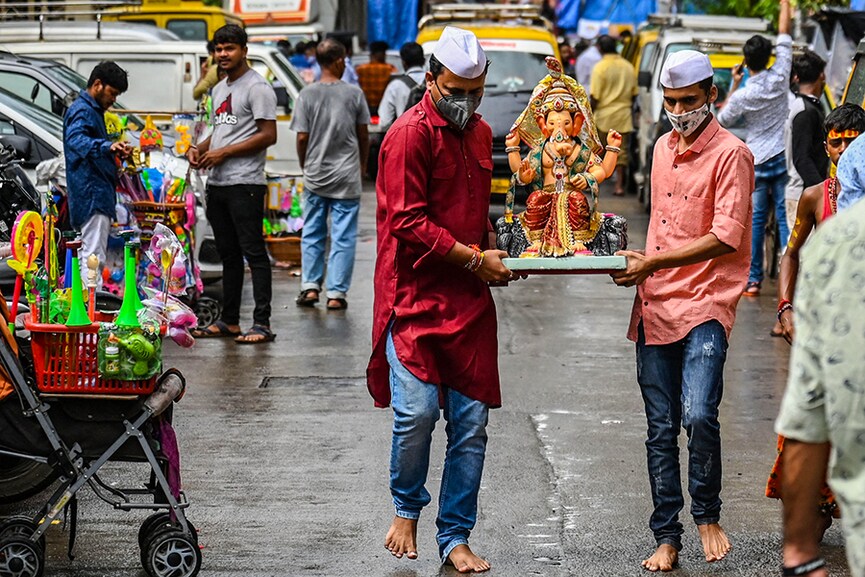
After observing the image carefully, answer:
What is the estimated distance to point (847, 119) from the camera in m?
6.26

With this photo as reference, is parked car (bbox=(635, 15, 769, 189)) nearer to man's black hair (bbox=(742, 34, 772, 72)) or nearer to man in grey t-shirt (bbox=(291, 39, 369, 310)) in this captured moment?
man's black hair (bbox=(742, 34, 772, 72))

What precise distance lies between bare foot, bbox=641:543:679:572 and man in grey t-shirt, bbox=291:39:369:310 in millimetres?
6046

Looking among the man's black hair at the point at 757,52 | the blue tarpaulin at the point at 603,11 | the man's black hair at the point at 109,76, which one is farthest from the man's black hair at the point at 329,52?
the blue tarpaulin at the point at 603,11

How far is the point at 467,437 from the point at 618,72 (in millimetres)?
14753

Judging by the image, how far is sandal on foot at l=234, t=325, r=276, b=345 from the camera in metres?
10.1

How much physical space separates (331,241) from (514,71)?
693cm

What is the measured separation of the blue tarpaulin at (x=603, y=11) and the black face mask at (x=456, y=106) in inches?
1125

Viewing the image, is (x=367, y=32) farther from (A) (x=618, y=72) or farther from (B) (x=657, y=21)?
(A) (x=618, y=72)

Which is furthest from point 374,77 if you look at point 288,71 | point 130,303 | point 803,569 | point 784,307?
point 803,569

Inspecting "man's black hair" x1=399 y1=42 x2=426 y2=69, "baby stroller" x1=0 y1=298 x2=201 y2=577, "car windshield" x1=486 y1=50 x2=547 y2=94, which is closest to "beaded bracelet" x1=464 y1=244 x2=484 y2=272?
"baby stroller" x1=0 y1=298 x2=201 y2=577

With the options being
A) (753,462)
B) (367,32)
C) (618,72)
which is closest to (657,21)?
(618,72)

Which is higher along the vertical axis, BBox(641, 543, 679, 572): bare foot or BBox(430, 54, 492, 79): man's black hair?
BBox(430, 54, 492, 79): man's black hair

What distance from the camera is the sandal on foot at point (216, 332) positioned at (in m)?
10.3

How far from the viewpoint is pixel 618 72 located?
19.7 metres
